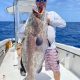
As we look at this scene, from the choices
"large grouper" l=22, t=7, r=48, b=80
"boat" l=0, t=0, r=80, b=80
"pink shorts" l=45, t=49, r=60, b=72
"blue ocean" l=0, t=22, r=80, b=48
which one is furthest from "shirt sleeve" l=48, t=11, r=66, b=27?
"blue ocean" l=0, t=22, r=80, b=48

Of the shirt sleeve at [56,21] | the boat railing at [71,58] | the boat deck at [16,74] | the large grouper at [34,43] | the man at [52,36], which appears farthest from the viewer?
the boat railing at [71,58]

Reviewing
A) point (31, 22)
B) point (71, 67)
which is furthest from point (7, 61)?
point (31, 22)

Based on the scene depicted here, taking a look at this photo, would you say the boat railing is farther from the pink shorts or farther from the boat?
the pink shorts

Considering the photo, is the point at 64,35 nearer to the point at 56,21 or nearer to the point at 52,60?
the point at 52,60

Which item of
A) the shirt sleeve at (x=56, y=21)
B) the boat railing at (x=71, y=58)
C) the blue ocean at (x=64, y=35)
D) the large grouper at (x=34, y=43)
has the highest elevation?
the shirt sleeve at (x=56, y=21)

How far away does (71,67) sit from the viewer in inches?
272

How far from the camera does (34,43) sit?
13.6 feet

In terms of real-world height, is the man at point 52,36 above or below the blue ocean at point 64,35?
above

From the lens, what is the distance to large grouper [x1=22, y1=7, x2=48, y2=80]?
13.4 ft

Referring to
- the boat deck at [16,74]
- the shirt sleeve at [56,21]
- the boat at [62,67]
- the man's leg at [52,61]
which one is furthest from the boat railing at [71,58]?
the shirt sleeve at [56,21]

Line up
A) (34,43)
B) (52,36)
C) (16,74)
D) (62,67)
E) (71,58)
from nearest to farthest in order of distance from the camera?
1. (34,43)
2. (52,36)
3. (16,74)
4. (71,58)
5. (62,67)

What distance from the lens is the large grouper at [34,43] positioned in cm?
409

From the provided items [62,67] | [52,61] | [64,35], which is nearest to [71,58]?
[62,67]

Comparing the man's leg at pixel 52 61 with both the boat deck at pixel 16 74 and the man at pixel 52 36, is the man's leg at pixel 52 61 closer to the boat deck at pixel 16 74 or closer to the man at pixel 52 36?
the man at pixel 52 36
